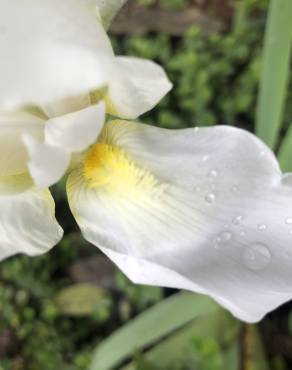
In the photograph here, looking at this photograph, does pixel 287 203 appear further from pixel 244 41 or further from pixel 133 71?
pixel 244 41

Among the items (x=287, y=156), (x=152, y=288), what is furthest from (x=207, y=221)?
(x=152, y=288)

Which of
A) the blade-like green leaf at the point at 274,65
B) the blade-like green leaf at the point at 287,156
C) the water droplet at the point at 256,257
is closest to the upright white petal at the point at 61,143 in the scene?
the water droplet at the point at 256,257

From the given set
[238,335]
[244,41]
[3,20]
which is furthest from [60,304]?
[3,20]

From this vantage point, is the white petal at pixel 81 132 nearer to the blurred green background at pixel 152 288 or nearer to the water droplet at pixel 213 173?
the water droplet at pixel 213 173

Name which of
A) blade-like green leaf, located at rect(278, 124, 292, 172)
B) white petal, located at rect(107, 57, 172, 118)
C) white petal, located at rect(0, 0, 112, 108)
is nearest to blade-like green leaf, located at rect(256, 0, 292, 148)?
blade-like green leaf, located at rect(278, 124, 292, 172)

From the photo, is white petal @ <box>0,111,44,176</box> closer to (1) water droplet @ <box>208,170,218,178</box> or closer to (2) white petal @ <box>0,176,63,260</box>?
(2) white petal @ <box>0,176,63,260</box>

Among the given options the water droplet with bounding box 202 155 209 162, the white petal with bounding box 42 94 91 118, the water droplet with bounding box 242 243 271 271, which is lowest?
the water droplet with bounding box 242 243 271 271

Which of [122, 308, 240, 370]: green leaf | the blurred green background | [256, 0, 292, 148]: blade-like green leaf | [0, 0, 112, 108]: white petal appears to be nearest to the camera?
[0, 0, 112, 108]: white petal
